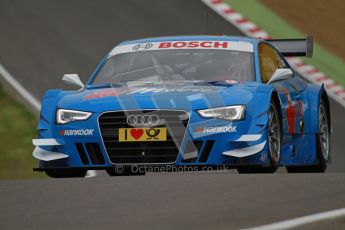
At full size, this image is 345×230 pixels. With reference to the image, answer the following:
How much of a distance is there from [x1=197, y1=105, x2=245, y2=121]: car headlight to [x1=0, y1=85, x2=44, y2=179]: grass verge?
542cm

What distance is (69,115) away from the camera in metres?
10.0

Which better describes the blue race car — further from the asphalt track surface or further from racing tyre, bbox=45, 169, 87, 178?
the asphalt track surface

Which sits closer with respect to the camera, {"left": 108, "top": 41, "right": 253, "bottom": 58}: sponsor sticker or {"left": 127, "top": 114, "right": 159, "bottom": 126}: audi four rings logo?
{"left": 127, "top": 114, "right": 159, "bottom": 126}: audi four rings logo

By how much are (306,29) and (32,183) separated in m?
14.5

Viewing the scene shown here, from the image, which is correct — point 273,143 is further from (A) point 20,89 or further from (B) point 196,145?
(A) point 20,89

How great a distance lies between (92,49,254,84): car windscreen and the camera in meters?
10.9

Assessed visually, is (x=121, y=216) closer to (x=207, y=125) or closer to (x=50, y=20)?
(x=207, y=125)

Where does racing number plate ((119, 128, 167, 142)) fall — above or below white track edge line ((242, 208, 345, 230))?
below

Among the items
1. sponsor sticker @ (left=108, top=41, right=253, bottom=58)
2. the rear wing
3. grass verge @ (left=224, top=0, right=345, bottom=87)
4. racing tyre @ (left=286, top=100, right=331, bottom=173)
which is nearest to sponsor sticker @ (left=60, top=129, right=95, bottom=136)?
sponsor sticker @ (left=108, top=41, right=253, bottom=58)

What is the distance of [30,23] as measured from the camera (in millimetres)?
21406

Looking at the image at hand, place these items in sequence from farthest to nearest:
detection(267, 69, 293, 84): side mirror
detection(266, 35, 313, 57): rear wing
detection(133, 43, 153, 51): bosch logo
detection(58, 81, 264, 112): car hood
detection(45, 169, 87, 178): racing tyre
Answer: detection(266, 35, 313, 57): rear wing, detection(133, 43, 153, 51): bosch logo, detection(267, 69, 293, 84): side mirror, detection(45, 169, 87, 178): racing tyre, detection(58, 81, 264, 112): car hood

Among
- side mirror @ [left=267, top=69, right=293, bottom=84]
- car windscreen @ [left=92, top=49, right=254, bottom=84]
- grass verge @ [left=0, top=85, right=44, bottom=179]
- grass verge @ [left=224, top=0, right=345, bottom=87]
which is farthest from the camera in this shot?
grass verge @ [left=224, top=0, right=345, bottom=87]

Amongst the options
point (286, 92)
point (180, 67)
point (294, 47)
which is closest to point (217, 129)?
point (180, 67)

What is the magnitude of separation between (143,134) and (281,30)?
41.3 feet
